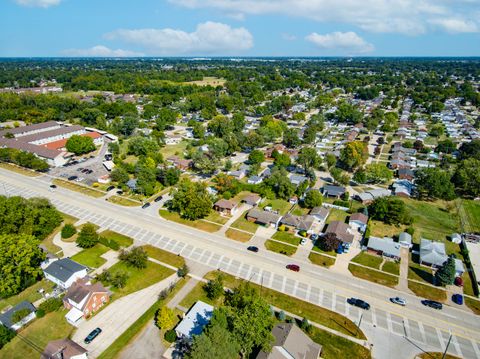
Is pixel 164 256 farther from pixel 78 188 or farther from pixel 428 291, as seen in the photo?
pixel 428 291

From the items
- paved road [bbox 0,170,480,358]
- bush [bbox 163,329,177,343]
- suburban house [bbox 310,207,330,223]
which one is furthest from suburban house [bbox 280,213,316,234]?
bush [bbox 163,329,177,343]

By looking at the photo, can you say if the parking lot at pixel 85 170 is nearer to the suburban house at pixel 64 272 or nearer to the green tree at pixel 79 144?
the green tree at pixel 79 144

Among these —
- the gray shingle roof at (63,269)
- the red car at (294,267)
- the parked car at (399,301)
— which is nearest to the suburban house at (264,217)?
the red car at (294,267)

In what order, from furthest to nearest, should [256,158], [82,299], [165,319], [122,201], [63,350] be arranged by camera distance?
1. [256,158]
2. [122,201]
3. [82,299]
4. [165,319]
5. [63,350]

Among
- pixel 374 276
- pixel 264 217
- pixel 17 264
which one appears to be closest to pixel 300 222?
pixel 264 217

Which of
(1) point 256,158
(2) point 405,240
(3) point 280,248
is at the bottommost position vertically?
(3) point 280,248
